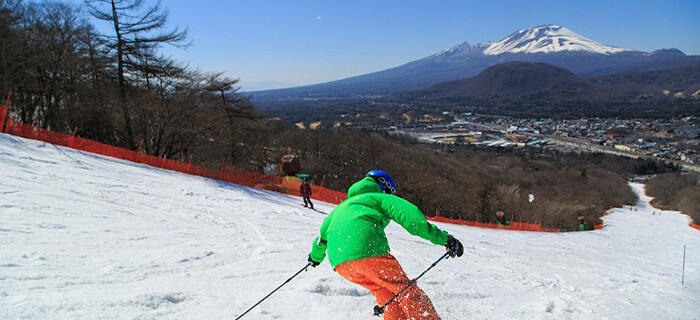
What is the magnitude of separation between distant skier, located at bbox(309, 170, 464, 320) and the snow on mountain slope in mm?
1143

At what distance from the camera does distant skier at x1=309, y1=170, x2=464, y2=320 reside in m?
2.90

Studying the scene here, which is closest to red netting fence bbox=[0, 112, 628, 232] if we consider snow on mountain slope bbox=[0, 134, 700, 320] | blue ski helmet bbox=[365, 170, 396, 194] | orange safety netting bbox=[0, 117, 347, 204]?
orange safety netting bbox=[0, 117, 347, 204]

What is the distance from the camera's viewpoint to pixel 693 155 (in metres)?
123

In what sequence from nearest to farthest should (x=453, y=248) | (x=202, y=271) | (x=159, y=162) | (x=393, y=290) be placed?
(x=393, y=290), (x=453, y=248), (x=202, y=271), (x=159, y=162)

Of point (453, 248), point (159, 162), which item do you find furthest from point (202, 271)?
point (159, 162)

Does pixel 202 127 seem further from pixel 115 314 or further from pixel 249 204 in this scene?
pixel 115 314

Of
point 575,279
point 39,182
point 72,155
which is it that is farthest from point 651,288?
point 72,155

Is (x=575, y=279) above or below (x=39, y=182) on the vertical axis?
below

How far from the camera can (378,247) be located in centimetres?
299

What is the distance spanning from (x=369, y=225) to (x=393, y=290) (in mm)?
543

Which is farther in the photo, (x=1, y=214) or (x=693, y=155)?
(x=693, y=155)

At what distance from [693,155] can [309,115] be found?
13926 cm

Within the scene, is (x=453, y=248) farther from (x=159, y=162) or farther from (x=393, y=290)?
(x=159, y=162)

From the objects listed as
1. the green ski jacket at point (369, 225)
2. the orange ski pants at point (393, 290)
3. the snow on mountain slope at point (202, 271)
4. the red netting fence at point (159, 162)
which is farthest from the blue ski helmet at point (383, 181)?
the red netting fence at point (159, 162)
